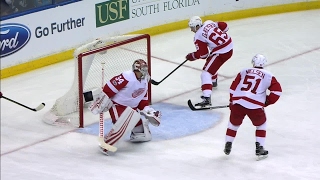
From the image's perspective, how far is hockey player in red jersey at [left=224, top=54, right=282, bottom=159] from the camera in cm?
535

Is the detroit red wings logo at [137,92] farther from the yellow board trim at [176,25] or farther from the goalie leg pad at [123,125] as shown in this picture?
the yellow board trim at [176,25]

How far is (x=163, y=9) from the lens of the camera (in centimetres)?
890

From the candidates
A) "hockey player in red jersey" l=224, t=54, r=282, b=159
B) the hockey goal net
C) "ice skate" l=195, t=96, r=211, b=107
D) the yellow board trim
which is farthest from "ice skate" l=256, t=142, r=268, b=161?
the yellow board trim

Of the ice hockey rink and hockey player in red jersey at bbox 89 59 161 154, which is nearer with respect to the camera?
the ice hockey rink

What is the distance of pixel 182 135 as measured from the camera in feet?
19.9

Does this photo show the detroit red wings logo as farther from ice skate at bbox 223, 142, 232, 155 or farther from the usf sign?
the usf sign

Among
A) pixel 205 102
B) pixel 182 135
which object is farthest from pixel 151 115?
pixel 205 102

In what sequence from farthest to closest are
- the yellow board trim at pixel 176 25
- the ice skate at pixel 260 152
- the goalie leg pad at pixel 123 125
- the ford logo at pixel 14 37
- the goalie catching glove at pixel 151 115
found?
1. the yellow board trim at pixel 176 25
2. the ford logo at pixel 14 37
3. the goalie catching glove at pixel 151 115
4. the goalie leg pad at pixel 123 125
5. the ice skate at pixel 260 152

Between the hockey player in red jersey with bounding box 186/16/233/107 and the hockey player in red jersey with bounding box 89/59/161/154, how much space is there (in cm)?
108

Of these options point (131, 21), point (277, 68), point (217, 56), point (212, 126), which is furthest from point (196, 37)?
point (131, 21)

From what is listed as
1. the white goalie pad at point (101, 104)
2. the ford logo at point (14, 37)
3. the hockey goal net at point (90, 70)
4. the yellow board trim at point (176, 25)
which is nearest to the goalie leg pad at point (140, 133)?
the white goalie pad at point (101, 104)

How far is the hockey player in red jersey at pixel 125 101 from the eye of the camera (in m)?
5.60

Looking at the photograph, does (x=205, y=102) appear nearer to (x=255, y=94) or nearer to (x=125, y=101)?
(x=125, y=101)

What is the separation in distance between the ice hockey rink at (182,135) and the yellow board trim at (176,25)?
86 mm
